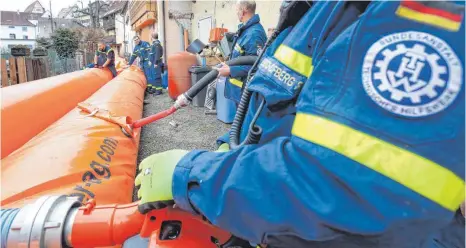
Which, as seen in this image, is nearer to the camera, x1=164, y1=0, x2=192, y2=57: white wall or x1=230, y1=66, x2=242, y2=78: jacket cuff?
x1=230, y1=66, x2=242, y2=78: jacket cuff

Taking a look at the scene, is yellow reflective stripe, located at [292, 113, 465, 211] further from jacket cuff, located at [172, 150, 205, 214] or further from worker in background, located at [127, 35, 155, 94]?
worker in background, located at [127, 35, 155, 94]

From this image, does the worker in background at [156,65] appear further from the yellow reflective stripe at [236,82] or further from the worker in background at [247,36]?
the yellow reflective stripe at [236,82]

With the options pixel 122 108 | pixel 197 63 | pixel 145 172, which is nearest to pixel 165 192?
pixel 145 172

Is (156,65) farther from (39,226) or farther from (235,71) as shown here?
(39,226)

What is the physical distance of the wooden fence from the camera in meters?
9.95

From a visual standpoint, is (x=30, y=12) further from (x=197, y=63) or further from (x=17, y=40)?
(x=197, y=63)

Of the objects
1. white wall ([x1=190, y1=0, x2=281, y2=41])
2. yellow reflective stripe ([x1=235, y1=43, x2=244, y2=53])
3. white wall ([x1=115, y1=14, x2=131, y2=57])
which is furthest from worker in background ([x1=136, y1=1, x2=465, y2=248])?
white wall ([x1=115, y1=14, x2=131, y2=57])

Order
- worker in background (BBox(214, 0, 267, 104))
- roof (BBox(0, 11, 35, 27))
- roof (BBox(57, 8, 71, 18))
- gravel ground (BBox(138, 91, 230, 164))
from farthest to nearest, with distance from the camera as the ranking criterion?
roof (BBox(57, 8, 71, 18)) < roof (BBox(0, 11, 35, 27)) < gravel ground (BBox(138, 91, 230, 164)) < worker in background (BBox(214, 0, 267, 104))

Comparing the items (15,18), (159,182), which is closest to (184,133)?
(159,182)

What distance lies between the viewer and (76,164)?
74.1 inches

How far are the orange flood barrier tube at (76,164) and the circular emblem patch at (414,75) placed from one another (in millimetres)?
1532

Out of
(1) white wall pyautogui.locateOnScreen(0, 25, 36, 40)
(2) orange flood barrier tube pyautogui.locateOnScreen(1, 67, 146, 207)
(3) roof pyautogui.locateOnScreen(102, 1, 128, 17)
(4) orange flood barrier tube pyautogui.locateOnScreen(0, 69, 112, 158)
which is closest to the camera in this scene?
(2) orange flood barrier tube pyautogui.locateOnScreen(1, 67, 146, 207)

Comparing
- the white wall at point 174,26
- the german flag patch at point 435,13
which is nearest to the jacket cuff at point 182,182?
the german flag patch at point 435,13

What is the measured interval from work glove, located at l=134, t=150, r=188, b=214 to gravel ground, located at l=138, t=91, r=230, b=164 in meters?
2.99
